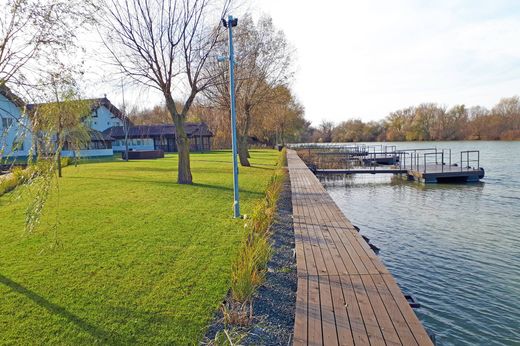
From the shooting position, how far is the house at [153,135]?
43.5 metres

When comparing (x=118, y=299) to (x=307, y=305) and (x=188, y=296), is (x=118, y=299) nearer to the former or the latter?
(x=188, y=296)

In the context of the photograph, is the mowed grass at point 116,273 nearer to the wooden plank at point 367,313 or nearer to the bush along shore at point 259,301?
the bush along shore at point 259,301

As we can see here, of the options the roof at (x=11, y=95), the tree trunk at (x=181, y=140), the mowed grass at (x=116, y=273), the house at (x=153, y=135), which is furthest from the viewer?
the house at (x=153, y=135)

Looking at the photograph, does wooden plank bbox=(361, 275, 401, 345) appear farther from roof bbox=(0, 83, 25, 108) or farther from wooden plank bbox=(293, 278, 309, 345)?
roof bbox=(0, 83, 25, 108)

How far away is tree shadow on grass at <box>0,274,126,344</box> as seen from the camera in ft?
11.3

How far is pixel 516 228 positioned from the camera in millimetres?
10688

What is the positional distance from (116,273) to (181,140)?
955 centimetres

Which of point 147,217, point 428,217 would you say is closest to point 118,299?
point 147,217

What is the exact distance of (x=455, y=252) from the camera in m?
8.56

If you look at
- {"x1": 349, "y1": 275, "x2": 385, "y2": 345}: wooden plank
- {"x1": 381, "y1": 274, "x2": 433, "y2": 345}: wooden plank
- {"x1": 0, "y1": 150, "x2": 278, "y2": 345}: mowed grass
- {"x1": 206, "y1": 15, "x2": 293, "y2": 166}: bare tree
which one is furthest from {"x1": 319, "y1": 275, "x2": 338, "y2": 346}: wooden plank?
{"x1": 206, "y1": 15, "x2": 293, "y2": 166}: bare tree

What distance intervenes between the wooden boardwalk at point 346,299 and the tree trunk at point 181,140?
895cm

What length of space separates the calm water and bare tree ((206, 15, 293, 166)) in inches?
355

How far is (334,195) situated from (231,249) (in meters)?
13.4

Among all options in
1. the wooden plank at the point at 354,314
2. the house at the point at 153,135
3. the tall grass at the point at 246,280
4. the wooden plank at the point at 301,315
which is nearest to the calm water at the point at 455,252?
the wooden plank at the point at 354,314
